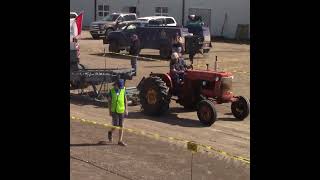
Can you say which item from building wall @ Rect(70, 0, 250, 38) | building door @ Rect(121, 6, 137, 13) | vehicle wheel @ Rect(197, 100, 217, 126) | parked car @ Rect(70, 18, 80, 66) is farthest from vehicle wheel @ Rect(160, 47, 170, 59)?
building door @ Rect(121, 6, 137, 13)

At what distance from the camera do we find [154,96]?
13234 mm

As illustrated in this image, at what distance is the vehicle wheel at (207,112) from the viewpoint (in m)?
12.2

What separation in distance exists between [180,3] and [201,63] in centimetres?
1943

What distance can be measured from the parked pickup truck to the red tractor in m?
13.0

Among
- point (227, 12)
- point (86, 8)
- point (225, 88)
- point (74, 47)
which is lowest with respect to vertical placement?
point (225, 88)

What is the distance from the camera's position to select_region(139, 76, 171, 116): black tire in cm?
1307

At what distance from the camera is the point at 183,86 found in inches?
528

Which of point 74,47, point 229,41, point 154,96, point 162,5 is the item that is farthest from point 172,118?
point 162,5

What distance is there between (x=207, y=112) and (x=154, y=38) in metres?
15.6

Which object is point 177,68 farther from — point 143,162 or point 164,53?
point 164,53
